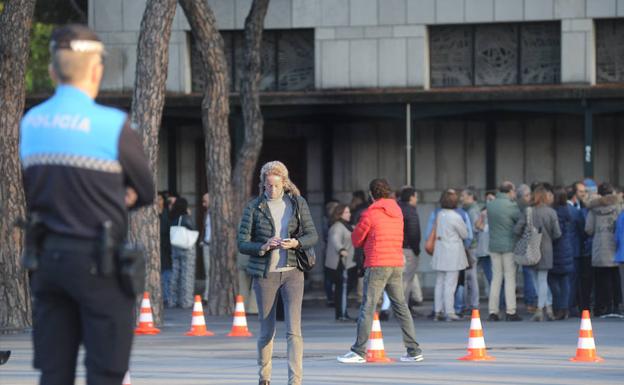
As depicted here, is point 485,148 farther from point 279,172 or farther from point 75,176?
point 75,176

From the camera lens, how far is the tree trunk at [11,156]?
63.1ft

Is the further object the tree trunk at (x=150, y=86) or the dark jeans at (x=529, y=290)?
the dark jeans at (x=529, y=290)

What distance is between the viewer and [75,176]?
6.24 m

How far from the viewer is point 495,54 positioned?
28.9 m

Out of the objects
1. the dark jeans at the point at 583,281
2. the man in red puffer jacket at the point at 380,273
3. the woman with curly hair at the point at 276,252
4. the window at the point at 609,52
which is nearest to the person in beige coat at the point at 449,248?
the dark jeans at the point at 583,281

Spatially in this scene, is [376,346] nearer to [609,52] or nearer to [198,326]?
[198,326]

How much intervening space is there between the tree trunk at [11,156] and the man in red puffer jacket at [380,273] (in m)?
5.91

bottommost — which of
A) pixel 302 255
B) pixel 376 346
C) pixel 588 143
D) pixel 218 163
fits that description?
pixel 376 346

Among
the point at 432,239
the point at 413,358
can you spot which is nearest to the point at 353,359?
the point at 413,358

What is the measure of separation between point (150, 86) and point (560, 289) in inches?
254

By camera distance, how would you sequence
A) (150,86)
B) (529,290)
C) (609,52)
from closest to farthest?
(150,86)
(529,290)
(609,52)

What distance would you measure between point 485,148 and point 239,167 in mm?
6648

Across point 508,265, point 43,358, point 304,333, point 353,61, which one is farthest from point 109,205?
point 353,61

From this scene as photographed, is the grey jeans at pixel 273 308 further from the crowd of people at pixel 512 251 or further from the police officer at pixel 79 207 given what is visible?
the crowd of people at pixel 512 251
